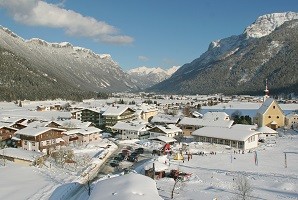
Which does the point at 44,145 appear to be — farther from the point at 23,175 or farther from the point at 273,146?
the point at 273,146

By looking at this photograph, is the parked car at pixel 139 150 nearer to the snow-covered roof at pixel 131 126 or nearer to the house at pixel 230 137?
the house at pixel 230 137

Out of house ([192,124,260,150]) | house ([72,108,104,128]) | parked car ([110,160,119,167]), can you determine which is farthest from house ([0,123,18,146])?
house ([192,124,260,150])

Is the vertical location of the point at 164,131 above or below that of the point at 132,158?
above

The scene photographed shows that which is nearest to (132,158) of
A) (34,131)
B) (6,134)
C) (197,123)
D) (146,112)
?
(34,131)

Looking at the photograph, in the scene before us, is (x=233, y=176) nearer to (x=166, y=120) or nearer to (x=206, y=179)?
(x=206, y=179)

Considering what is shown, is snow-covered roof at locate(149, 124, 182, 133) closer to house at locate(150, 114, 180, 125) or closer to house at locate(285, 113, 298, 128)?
house at locate(150, 114, 180, 125)
